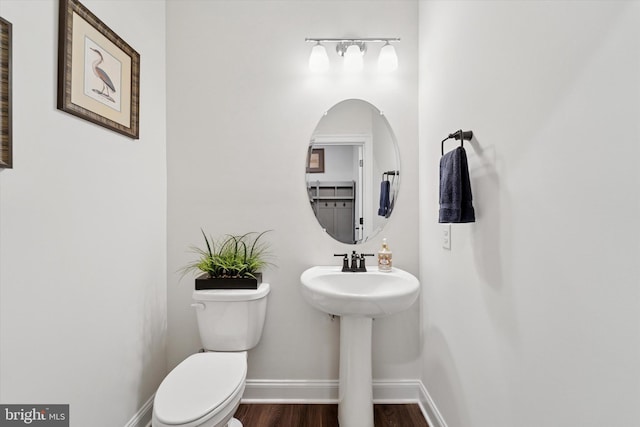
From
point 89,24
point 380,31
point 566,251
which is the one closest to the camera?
point 566,251

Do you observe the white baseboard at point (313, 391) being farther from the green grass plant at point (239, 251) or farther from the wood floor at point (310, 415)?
the green grass plant at point (239, 251)

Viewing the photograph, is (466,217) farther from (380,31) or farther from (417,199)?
(380,31)

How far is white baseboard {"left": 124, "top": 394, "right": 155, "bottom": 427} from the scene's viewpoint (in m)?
1.58

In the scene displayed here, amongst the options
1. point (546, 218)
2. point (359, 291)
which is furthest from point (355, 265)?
point (546, 218)

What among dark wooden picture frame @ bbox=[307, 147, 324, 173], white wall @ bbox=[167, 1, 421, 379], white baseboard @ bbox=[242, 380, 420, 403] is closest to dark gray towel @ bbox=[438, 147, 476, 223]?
A: white wall @ bbox=[167, 1, 421, 379]

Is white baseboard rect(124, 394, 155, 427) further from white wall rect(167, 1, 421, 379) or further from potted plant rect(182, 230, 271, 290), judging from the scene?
potted plant rect(182, 230, 271, 290)

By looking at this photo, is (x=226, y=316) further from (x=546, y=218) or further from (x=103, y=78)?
(x=546, y=218)

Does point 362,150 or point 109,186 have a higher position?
point 362,150

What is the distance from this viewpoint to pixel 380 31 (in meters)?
1.93

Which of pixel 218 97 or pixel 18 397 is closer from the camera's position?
pixel 18 397

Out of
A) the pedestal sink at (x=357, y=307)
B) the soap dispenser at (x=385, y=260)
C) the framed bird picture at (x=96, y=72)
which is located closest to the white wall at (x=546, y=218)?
the pedestal sink at (x=357, y=307)

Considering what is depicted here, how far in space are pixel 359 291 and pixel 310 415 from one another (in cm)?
77

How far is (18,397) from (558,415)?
5.23 feet

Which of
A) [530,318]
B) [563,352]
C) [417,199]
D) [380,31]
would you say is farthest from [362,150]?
[563,352]
